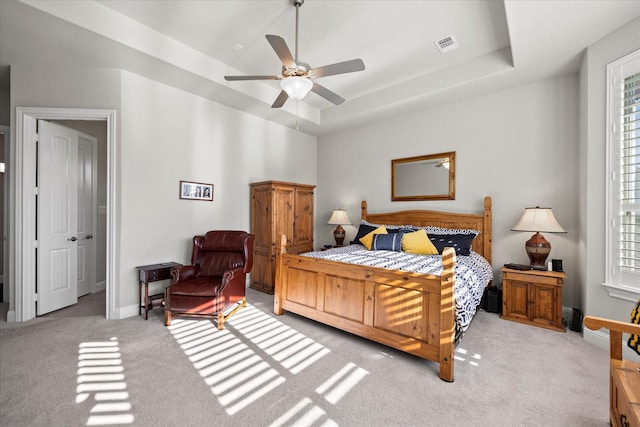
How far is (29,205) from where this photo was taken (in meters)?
3.23

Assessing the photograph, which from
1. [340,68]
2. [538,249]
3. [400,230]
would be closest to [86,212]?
[340,68]

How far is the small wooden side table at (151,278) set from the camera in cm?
324

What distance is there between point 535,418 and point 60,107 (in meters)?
5.16

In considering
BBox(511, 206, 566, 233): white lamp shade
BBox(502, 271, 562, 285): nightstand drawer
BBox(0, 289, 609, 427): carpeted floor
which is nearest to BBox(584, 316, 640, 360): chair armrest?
BBox(0, 289, 609, 427): carpeted floor

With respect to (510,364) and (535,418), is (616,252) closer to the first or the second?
(510,364)

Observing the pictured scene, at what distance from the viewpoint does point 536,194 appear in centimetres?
355

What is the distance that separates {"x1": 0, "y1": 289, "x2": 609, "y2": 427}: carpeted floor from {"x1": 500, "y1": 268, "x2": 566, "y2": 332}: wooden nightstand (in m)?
0.16

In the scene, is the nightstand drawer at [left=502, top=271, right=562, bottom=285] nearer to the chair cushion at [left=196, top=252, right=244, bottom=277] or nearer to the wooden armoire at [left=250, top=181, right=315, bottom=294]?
the wooden armoire at [left=250, top=181, right=315, bottom=294]

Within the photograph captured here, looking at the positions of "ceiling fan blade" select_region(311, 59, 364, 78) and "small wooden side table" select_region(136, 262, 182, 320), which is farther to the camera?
"small wooden side table" select_region(136, 262, 182, 320)

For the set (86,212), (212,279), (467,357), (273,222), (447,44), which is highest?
(447,44)

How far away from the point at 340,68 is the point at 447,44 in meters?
1.67

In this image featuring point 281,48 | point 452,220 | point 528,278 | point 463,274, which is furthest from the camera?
point 452,220

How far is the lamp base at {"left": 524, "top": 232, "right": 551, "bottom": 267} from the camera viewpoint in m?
3.23

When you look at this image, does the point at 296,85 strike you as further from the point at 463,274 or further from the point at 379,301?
the point at 463,274
